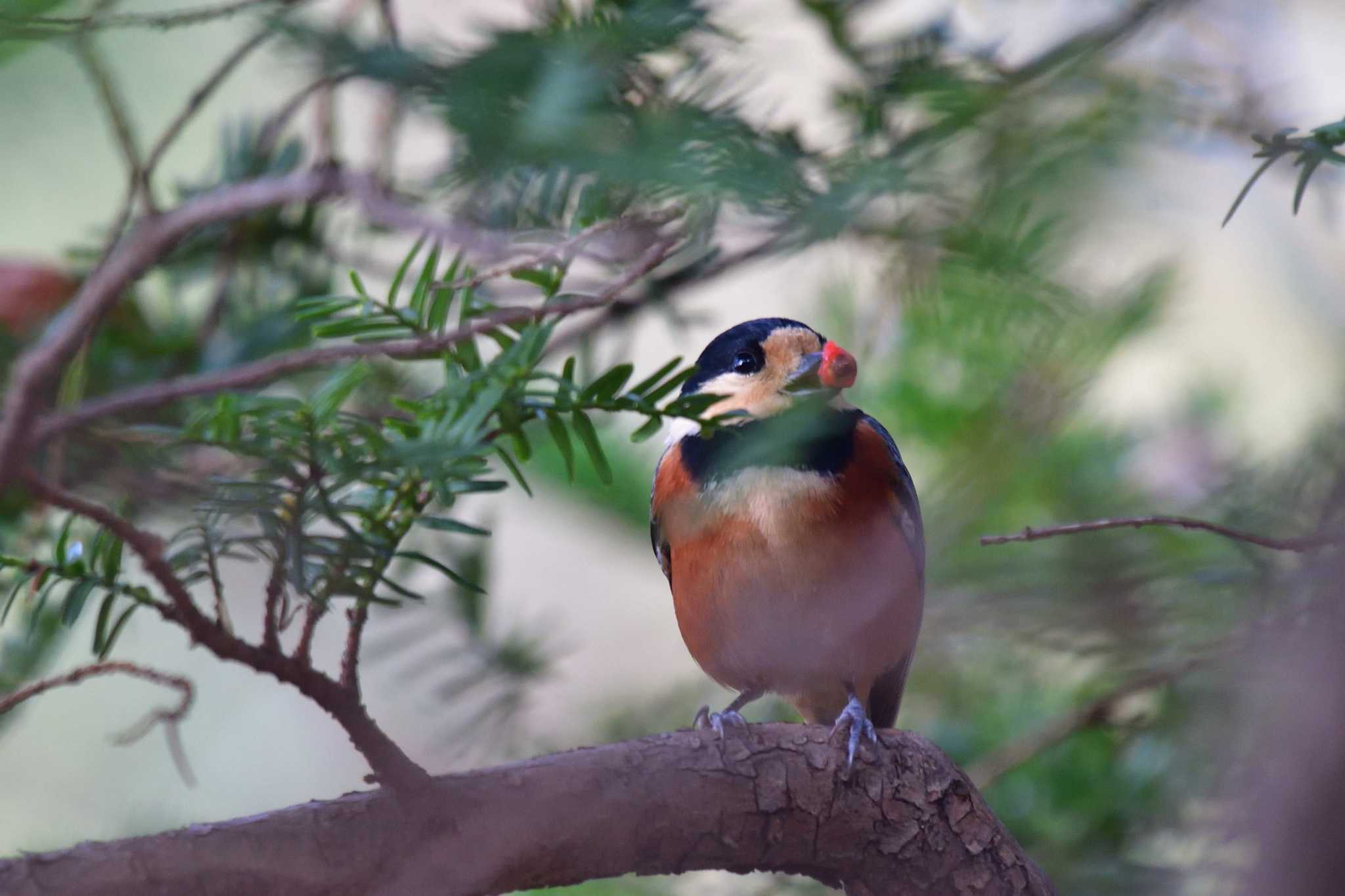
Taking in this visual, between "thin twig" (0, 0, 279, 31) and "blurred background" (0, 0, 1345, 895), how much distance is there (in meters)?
0.02

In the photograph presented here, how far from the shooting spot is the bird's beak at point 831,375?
710mm

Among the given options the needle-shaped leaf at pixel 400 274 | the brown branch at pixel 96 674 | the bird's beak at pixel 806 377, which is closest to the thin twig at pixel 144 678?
the brown branch at pixel 96 674

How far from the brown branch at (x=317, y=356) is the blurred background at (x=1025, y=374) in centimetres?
9

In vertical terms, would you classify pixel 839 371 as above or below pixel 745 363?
above

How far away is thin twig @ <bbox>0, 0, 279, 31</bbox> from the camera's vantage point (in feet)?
1.37

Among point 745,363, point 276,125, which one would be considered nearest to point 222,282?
point 276,125

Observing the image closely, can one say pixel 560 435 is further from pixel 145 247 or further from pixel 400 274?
pixel 145 247

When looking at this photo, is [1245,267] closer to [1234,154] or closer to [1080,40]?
[1234,154]

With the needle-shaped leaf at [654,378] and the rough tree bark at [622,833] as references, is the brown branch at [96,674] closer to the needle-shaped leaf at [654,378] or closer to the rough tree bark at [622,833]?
the rough tree bark at [622,833]

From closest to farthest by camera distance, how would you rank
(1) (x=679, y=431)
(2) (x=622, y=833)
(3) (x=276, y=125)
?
(2) (x=622, y=833)
(3) (x=276, y=125)
(1) (x=679, y=431)

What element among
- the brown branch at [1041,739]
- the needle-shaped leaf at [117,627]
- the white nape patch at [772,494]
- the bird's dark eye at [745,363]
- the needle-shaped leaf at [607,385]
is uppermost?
the needle-shaped leaf at [607,385]

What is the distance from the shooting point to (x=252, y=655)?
1.80 feet

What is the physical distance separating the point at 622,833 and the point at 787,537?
0.47 meters

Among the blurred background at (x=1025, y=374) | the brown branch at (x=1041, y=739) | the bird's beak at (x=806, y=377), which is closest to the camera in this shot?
the blurred background at (x=1025, y=374)
